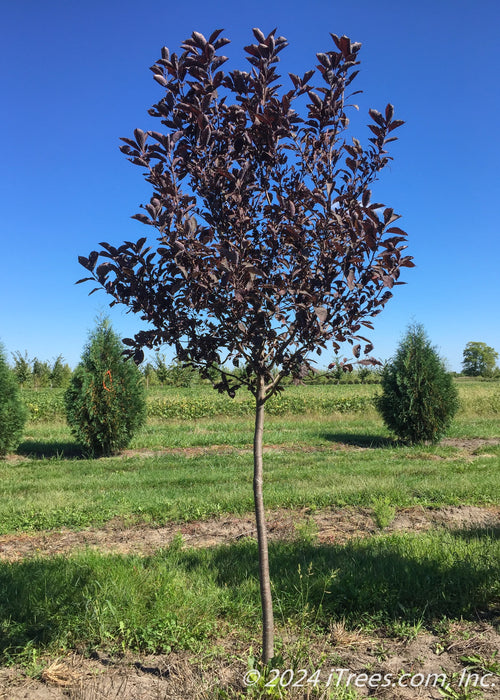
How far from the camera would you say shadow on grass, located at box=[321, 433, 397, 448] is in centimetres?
1341

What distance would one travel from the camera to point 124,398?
39.1 ft

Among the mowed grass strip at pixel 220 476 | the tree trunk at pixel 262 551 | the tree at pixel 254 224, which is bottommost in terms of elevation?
the mowed grass strip at pixel 220 476

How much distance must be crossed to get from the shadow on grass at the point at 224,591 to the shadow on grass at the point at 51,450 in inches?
325

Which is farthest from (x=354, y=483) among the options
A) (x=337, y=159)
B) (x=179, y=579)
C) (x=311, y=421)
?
(x=311, y=421)

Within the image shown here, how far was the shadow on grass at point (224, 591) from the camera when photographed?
3.36 m

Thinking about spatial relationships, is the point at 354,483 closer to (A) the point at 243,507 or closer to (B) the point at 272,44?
(A) the point at 243,507

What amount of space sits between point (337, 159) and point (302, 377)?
4.52 feet

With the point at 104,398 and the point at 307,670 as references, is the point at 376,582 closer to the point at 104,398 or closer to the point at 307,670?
the point at 307,670

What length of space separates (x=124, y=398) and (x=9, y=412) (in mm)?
2767

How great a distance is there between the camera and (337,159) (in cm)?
298

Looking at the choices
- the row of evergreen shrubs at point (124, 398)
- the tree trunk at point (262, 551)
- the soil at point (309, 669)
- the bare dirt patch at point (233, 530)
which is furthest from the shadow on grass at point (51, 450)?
the tree trunk at point (262, 551)

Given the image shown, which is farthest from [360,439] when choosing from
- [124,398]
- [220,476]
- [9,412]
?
[9,412]

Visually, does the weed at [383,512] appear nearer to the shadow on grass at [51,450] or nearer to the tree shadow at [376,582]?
the tree shadow at [376,582]

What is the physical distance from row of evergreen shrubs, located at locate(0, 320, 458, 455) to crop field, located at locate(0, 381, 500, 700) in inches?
120
